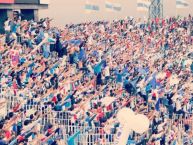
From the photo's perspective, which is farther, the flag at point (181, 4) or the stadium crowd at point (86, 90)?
the flag at point (181, 4)

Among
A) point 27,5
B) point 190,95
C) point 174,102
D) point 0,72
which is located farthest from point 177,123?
point 27,5

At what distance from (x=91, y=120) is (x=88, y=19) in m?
37.7

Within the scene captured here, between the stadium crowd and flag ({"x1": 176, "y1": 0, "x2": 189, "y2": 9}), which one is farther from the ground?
flag ({"x1": 176, "y1": 0, "x2": 189, "y2": 9})

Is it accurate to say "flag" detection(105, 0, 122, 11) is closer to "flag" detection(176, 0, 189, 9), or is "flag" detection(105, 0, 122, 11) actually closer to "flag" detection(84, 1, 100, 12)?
"flag" detection(84, 1, 100, 12)

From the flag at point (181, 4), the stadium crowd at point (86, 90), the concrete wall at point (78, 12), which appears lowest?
the stadium crowd at point (86, 90)

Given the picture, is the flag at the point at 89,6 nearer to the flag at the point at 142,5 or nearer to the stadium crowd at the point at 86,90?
the flag at the point at 142,5

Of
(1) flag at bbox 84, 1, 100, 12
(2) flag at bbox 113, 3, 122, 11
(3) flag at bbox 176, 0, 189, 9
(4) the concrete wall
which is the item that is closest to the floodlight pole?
(2) flag at bbox 113, 3, 122, 11

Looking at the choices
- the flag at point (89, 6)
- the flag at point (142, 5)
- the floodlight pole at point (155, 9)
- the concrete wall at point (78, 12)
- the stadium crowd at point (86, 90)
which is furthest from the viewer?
the flag at point (142, 5)

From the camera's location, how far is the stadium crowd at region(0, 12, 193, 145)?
14.6 metres

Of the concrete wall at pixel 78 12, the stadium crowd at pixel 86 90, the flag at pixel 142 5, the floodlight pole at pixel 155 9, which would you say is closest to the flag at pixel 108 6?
the concrete wall at pixel 78 12

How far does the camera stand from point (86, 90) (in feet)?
65.4

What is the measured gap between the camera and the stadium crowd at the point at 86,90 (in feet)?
47.9

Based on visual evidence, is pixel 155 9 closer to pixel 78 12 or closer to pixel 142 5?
pixel 78 12

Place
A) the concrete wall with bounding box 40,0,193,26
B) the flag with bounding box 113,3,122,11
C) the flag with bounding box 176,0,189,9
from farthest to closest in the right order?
the flag with bounding box 176,0,189,9 → the flag with bounding box 113,3,122,11 → the concrete wall with bounding box 40,0,193,26
